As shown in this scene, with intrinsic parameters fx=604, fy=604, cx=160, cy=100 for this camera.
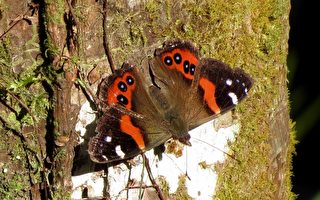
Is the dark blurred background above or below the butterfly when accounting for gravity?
above

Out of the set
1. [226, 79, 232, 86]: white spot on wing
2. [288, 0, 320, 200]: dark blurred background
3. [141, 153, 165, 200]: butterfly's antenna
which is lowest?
[141, 153, 165, 200]: butterfly's antenna

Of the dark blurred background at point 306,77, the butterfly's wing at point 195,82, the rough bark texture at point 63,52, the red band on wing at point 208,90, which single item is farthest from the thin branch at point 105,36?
the dark blurred background at point 306,77

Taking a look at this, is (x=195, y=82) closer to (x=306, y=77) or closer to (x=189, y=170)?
(x=189, y=170)

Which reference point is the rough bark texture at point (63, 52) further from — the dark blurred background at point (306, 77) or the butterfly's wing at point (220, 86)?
the dark blurred background at point (306, 77)

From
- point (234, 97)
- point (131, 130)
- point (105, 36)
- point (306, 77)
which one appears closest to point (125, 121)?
point (131, 130)

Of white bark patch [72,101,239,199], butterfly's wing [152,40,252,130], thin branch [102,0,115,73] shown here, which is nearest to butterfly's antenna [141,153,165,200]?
white bark patch [72,101,239,199]

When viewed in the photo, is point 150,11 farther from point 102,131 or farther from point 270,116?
point 270,116

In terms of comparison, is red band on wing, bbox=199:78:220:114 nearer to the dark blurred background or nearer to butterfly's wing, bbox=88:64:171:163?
butterfly's wing, bbox=88:64:171:163
